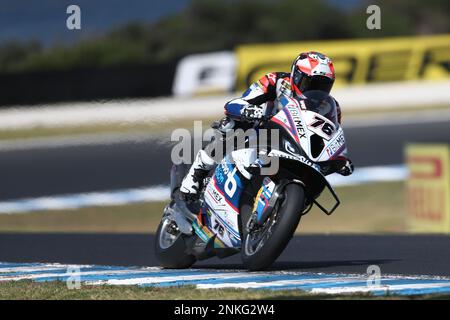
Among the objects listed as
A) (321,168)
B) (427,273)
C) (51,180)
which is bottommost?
(51,180)

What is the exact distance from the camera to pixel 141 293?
624cm

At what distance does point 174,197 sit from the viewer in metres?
8.02

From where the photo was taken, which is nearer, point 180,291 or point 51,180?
point 180,291

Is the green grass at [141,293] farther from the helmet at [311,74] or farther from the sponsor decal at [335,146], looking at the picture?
the helmet at [311,74]

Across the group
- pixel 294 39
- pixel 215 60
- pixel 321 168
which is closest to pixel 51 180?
pixel 215 60

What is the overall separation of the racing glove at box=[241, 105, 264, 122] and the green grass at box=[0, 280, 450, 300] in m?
1.34

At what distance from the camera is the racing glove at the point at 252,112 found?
7.10m

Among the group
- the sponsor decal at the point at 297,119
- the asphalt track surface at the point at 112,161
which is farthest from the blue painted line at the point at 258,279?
the asphalt track surface at the point at 112,161

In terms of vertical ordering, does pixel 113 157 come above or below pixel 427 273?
below

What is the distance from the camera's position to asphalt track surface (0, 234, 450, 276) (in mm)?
7688

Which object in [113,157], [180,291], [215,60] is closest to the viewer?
[180,291]

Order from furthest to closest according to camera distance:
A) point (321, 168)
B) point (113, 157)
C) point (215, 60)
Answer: point (215, 60)
point (113, 157)
point (321, 168)
